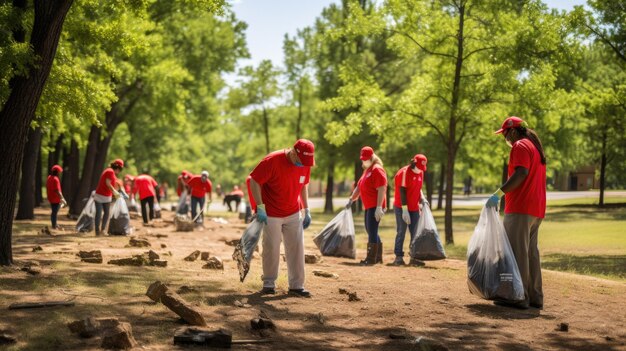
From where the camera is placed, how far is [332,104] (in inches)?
759

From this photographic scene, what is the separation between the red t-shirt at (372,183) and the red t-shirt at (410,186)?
1.21 feet

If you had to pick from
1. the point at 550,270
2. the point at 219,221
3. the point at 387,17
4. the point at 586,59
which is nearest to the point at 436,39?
the point at 387,17

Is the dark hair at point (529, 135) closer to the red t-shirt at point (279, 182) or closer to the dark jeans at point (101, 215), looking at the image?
the red t-shirt at point (279, 182)

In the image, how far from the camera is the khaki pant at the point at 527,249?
25.5ft

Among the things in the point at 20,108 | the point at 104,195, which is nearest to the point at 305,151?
the point at 20,108

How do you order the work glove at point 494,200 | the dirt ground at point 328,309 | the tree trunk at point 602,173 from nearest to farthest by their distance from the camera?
the dirt ground at point 328,309 → the work glove at point 494,200 → the tree trunk at point 602,173

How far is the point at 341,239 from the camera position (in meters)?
13.0

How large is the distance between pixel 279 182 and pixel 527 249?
2.89 metres

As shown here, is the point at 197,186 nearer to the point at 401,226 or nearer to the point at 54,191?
the point at 54,191

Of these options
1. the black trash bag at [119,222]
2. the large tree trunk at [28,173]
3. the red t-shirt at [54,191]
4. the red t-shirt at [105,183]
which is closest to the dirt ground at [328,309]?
the red t-shirt at [105,183]

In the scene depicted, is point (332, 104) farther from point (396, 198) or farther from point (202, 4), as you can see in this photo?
point (202, 4)

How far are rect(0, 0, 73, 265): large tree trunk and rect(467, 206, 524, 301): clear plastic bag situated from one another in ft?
19.8

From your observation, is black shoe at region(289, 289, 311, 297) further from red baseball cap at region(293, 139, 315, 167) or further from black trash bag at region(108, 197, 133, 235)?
black trash bag at region(108, 197, 133, 235)

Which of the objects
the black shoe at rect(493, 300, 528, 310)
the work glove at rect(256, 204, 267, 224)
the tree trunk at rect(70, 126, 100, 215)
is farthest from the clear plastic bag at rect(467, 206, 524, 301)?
the tree trunk at rect(70, 126, 100, 215)
